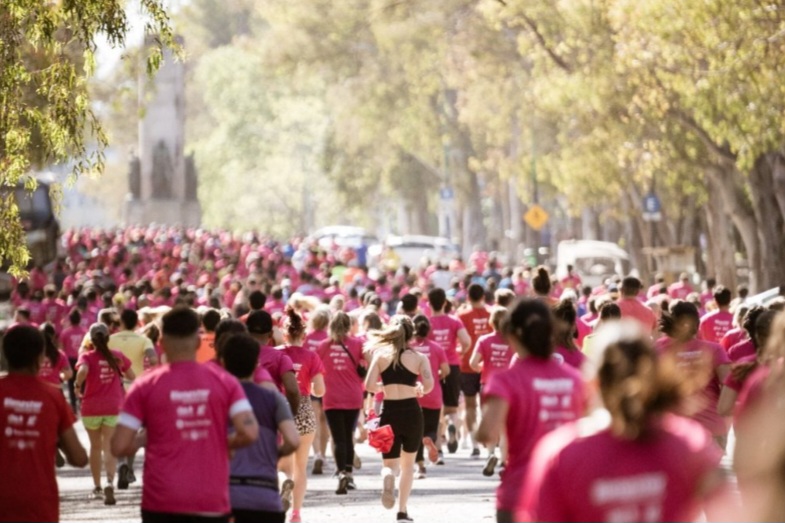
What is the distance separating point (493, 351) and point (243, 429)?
8325 millimetres

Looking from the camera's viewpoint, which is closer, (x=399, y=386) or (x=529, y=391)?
(x=529, y=391)

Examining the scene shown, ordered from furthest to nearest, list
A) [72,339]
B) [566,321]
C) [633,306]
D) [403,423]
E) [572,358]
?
[72,339] → [633,306] → [403,423] → [566,321] → [572,358]

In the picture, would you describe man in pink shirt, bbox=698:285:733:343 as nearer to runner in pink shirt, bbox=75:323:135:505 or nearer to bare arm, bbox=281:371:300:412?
runner in pink shirt, bbox=75:323:135:505

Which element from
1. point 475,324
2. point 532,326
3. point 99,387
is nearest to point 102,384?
point 99,387

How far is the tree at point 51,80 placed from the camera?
12.9m

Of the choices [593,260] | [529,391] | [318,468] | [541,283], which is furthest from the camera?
[593,260]

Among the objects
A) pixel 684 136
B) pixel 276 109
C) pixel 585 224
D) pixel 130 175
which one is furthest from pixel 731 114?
pixel 276 109

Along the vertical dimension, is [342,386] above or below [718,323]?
below

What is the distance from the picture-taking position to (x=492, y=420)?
7.31 meters

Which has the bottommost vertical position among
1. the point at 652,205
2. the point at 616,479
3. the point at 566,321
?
the point at 616,479

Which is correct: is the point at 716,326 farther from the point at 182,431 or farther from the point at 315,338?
the point at 182,431

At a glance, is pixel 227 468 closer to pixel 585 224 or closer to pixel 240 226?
pixel 585 224

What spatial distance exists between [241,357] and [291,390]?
245 cm

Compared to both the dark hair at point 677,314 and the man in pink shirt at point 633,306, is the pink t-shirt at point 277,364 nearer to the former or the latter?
the dark hair at point 677,314
